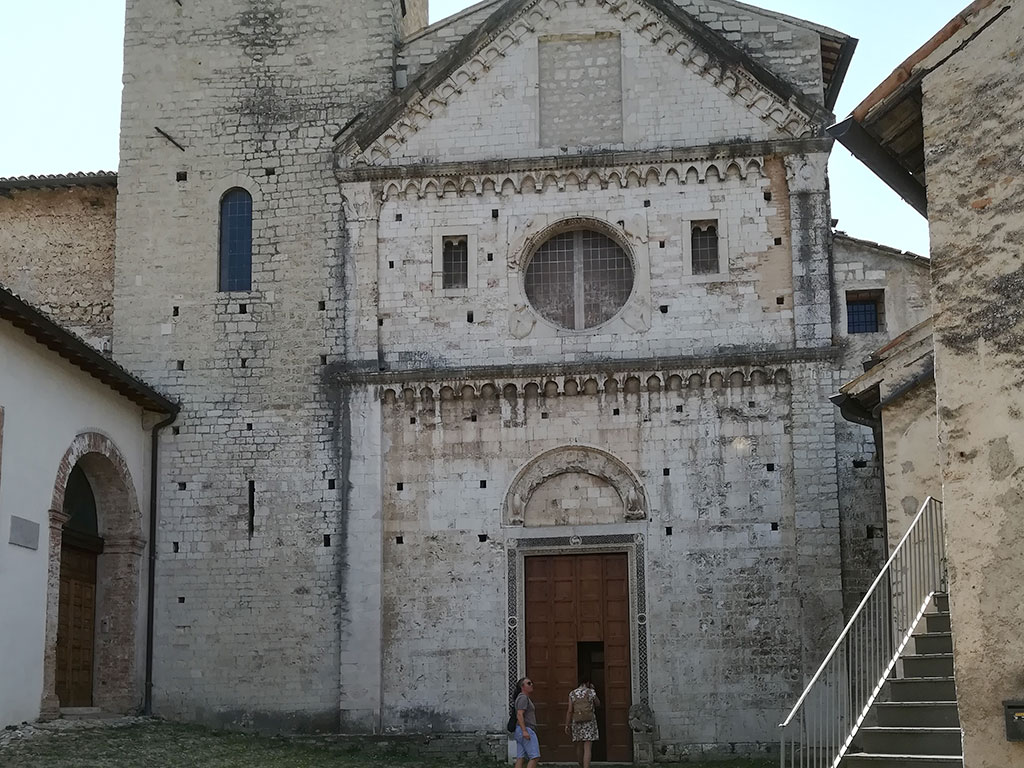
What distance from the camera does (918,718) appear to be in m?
11.7

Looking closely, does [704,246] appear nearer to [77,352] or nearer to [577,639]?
[577,639]

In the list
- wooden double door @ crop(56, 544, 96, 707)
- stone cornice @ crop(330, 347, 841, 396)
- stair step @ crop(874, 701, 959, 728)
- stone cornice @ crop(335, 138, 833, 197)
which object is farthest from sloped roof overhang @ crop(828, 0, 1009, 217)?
wooden double door @ crop(56, 544, 96, 707)

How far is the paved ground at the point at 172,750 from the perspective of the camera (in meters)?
16.2

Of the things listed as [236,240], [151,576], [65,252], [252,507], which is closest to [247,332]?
[236,240]

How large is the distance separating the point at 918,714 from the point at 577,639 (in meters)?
9.55

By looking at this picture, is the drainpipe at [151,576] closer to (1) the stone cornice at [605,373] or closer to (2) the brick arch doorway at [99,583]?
(2) the brick arch doorway at [99,583]

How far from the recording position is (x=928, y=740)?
11461 millimetres

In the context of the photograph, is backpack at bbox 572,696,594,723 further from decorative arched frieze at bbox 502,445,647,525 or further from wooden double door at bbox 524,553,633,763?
decorative arched frieze at bbox 502,445,647,525

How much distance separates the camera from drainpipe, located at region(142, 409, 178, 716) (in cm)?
2130

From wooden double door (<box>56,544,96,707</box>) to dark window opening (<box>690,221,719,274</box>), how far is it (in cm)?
983

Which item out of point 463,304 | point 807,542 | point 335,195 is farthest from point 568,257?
point 807,542

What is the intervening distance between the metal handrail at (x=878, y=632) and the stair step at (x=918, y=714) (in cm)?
28

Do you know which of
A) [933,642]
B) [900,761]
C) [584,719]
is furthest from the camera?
[584,719]

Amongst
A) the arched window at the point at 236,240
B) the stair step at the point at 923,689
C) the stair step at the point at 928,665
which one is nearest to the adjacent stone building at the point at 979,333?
the stair step at the point at 923,689
